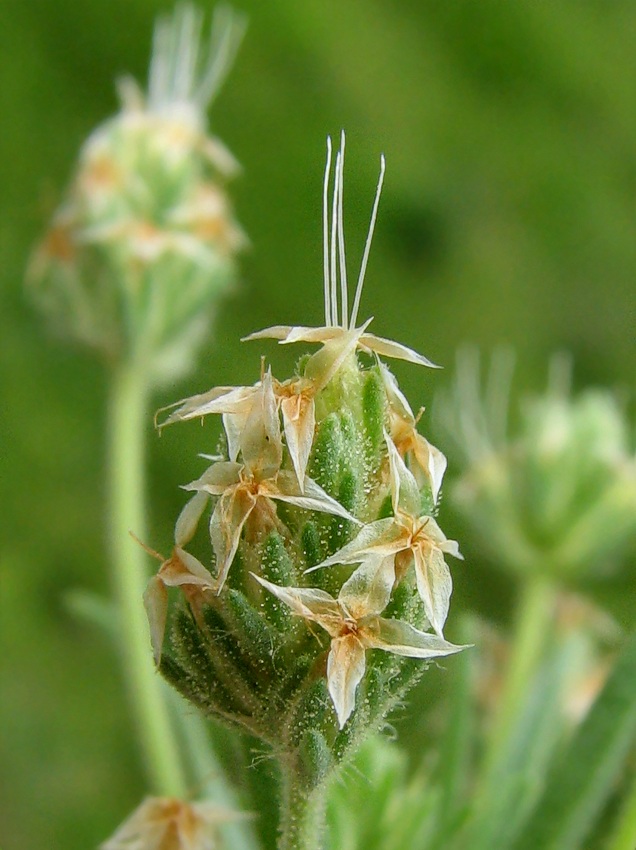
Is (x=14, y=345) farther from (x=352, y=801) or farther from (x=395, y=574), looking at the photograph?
(x=395, y=574)

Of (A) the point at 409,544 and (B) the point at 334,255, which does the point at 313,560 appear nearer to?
(A) the point at 409,544

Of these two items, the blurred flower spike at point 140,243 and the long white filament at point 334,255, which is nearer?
the long white filament at point 334,255

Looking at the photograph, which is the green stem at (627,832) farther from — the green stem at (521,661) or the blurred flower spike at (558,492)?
the blurred flower spike at (558,492)

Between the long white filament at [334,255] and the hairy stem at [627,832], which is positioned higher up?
the long white filament at [334,255]

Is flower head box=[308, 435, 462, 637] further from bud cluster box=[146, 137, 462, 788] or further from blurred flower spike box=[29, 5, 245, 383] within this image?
blurred flower spike box=[29, 5, 245, 383]

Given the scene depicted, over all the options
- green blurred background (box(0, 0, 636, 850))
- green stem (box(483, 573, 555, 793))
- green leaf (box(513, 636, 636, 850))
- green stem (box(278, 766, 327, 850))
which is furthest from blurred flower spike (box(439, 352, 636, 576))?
green stem (box(278, 766, 327, 850))

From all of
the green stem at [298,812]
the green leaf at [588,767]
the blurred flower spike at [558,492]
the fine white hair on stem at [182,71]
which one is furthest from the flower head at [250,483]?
the fine white hair on stem at [182,71]

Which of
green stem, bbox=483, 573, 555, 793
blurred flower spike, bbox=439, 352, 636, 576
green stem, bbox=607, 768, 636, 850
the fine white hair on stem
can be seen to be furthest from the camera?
the fine white hair on stem

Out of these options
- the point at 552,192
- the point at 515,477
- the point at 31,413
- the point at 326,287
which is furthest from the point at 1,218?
the point at 326,287
